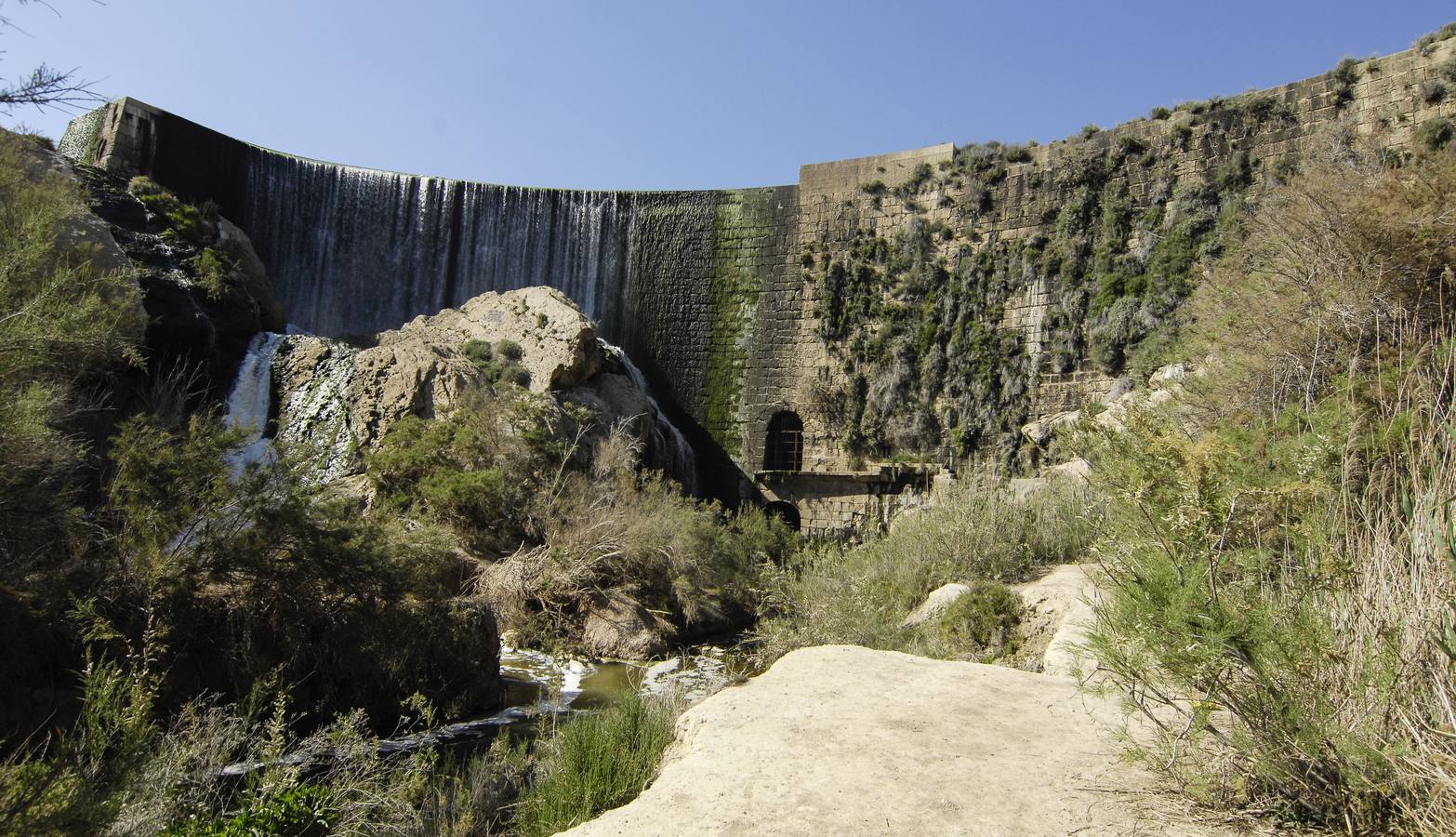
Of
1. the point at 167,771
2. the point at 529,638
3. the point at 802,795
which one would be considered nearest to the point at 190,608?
the point at 167,771

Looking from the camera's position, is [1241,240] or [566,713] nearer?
[566,713]

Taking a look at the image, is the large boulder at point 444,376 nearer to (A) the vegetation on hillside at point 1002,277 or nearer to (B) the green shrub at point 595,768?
(A) the vegetation on hillside at point 1002,277

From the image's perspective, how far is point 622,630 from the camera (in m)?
10.1

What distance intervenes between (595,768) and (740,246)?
1632 centimetres

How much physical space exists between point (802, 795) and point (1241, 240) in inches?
522

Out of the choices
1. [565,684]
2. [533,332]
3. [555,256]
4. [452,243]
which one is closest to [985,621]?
[565,684]

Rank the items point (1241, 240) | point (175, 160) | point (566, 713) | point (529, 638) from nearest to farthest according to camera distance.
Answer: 1. point (566, 713)
2. point (529, 638)
3. point (1241, 240)
4. point (175, 160)

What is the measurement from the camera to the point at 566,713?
23.8 feet

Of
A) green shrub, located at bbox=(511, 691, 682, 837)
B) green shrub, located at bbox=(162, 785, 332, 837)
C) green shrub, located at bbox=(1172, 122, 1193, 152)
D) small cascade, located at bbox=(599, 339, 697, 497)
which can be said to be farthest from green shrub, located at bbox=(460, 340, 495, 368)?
green shrub, located at bbox=(1172, 122, 1193, 152)

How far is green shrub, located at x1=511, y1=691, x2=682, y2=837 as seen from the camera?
14.2ft

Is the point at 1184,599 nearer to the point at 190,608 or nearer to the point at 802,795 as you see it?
the point at 802,795

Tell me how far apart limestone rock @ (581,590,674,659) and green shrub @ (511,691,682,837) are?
15.5 feet

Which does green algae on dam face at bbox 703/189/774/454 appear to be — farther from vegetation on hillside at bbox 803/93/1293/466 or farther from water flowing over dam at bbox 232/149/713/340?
vegetation on hillside at bbox 803/93/1293/466

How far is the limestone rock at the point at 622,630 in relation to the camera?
9898mm
